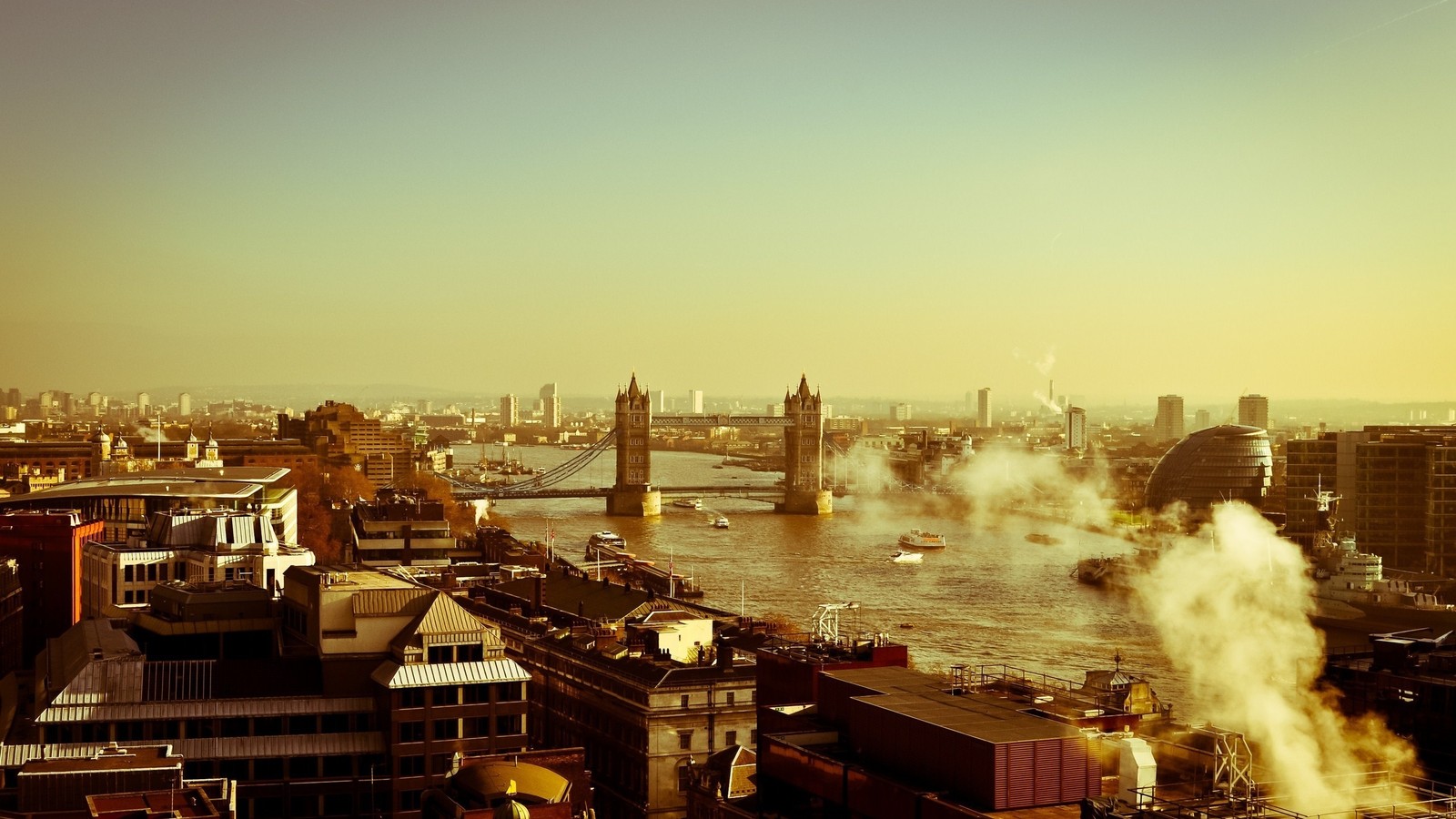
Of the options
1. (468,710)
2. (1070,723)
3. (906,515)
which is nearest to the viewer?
(1070,723)

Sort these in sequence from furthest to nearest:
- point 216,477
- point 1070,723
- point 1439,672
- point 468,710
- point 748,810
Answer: point 216,477 → point 1439,672 → point 468,710 → point 748,810 → point 1070,723

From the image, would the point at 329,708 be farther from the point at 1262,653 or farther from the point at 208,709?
the point at 1262,653

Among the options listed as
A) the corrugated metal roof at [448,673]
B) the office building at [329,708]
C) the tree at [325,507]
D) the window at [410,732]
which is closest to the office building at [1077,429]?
the tree at [325,507]

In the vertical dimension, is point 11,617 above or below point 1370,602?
above

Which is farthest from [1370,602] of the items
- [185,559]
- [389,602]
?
[389,602]

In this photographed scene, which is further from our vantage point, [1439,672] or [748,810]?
[1439,672]

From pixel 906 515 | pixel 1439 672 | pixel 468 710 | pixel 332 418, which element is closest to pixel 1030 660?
pixel 1439 672

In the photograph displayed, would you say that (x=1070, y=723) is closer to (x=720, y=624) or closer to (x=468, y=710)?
(x=468, y=710)

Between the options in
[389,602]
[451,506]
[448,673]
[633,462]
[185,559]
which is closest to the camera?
[448,673]
